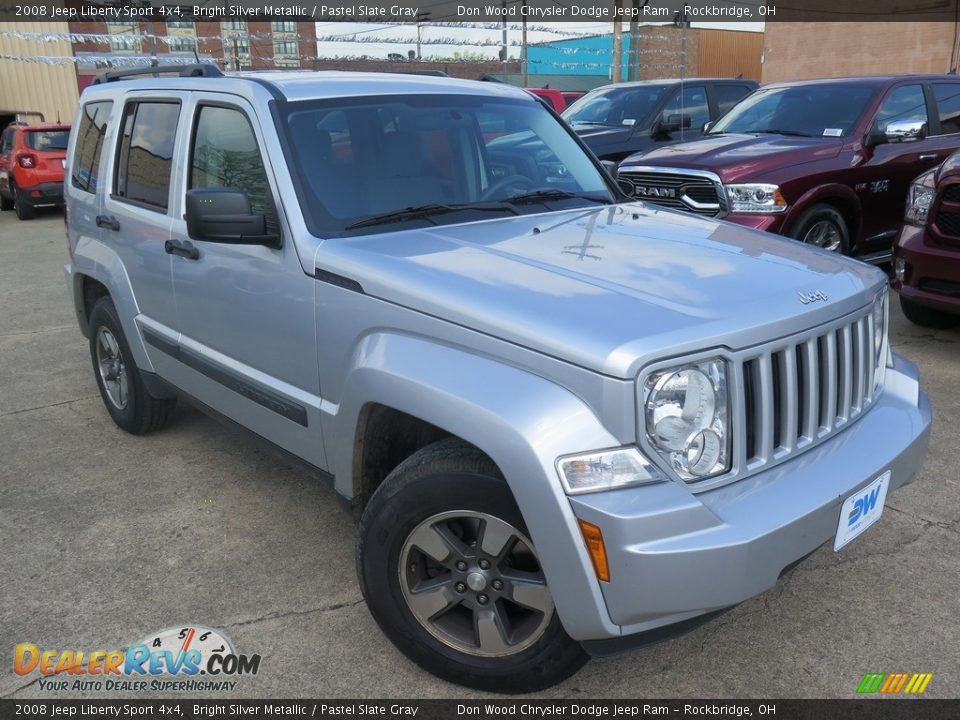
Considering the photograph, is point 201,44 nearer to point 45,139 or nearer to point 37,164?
point 45,139

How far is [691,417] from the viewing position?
85.4 inches

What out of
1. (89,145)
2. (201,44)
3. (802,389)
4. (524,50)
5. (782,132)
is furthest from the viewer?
(201,44)

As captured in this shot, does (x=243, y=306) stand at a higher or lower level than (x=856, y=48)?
lower

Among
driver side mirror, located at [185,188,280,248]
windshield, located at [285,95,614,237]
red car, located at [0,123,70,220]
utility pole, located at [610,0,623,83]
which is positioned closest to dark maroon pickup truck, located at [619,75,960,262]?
windshield, located at [285,95,614,237]

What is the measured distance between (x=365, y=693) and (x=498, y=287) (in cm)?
132

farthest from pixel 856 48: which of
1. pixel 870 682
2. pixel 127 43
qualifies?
pixel 870 682

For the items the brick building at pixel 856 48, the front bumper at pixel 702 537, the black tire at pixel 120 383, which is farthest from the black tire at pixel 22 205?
the brick building at pixel 856 48

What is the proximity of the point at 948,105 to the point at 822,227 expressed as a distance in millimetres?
2393

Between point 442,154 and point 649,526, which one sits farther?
point 442,154

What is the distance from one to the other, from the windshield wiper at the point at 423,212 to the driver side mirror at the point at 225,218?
312 mm

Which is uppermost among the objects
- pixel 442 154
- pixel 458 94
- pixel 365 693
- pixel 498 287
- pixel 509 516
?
pixel 458 94

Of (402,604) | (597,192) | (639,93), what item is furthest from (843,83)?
(402,604)

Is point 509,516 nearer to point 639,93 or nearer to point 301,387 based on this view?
point 301,387

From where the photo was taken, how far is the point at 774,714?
2.46 meters
